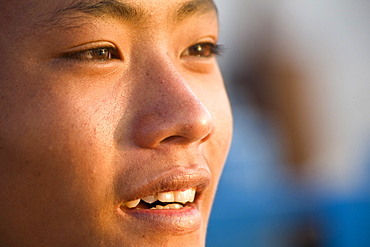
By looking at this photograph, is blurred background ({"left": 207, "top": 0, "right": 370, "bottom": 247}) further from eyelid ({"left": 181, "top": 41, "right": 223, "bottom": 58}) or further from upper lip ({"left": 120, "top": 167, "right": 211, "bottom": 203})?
upper lip ({"left": 120, "top": 167, "right": 211, "bottom": 203})

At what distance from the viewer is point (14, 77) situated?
145 cm

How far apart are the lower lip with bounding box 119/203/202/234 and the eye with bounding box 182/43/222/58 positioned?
42cm

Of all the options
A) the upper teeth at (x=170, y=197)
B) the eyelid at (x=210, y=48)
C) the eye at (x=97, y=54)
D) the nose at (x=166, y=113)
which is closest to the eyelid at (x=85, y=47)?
the eye at (x=97, y=54)

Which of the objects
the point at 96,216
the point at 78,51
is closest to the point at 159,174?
the point at 96,216

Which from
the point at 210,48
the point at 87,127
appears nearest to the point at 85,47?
the point at 87,127

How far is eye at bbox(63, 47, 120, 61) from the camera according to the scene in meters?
1.49

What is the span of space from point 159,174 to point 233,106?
131 inches

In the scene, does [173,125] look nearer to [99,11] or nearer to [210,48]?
[99,11]

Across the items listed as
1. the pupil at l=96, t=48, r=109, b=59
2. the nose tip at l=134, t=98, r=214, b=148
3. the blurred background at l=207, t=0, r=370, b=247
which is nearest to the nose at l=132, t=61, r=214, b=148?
the nose tip at l=134, t=98, r=214, b=148

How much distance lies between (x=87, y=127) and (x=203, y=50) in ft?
1.67

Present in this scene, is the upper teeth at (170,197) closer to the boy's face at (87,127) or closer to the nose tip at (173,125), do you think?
the boy's face at (87,127)

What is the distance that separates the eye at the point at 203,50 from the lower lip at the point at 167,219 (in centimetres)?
42

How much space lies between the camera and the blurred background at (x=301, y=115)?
13.3ft

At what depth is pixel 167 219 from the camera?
5.02ft
